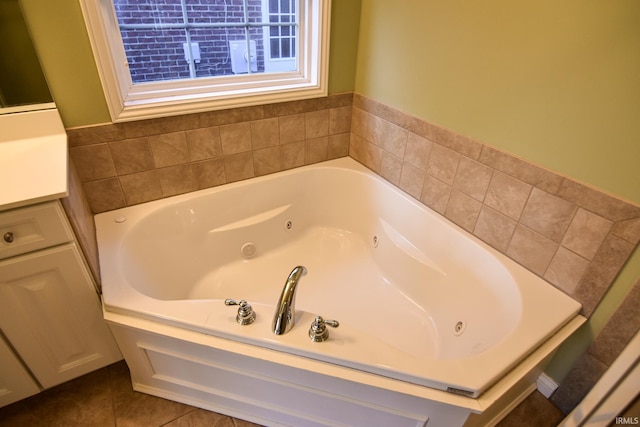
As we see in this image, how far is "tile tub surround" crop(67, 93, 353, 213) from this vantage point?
151cm

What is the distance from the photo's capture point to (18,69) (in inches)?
49.4

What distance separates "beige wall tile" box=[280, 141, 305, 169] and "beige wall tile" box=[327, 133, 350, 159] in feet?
0.62

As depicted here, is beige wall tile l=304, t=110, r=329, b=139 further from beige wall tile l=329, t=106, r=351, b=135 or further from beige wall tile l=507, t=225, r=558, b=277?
beige wall tile l=507, t=225, r=558, b=277

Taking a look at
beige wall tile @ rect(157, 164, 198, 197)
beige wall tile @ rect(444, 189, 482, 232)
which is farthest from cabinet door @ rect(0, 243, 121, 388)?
beige wall tile @ rect(444, 189, 482, 232)

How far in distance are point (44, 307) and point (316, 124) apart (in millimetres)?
1471

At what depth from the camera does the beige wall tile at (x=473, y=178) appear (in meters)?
1.41

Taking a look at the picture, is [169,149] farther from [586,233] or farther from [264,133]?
[586,233]

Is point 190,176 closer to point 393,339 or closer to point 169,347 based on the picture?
point 169,347

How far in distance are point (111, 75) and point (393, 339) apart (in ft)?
5.34

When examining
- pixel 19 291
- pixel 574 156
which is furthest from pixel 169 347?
pixel 574 156

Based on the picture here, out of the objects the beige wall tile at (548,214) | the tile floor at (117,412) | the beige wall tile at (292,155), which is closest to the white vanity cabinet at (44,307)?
the tile floor at (117,412)

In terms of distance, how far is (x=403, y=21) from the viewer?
5.18ft

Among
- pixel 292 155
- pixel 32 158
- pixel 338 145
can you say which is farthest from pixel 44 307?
pixel 338 145

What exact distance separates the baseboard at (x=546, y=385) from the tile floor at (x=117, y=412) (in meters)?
0.02
